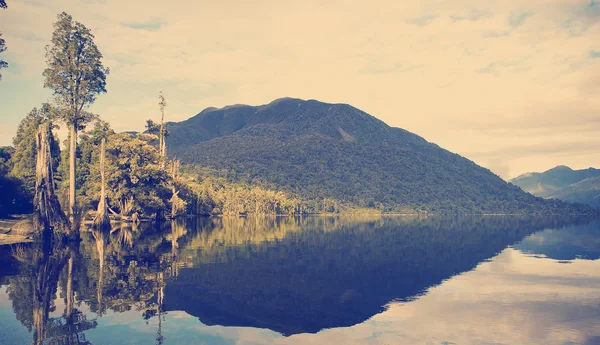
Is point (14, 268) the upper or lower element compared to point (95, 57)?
lower

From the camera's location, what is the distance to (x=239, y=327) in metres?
16.2

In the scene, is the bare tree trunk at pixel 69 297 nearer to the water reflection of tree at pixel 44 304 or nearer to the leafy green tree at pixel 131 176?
the water reflection of tree at pixel 44 304

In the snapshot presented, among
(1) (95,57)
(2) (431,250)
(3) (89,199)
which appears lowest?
(2) (431,250)

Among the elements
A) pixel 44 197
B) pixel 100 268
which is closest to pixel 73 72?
pixel 44 197

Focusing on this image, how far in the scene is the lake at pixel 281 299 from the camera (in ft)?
50.4

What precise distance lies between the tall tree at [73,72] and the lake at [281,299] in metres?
19.4

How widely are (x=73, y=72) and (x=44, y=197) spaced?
18.1 m

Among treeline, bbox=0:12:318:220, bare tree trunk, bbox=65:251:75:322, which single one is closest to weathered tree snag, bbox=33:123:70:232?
treeline, bbox=0:12:318:220

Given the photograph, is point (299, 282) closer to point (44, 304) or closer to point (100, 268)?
point (100, 268)

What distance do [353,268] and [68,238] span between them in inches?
1017

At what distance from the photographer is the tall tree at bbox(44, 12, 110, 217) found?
48.8 meters

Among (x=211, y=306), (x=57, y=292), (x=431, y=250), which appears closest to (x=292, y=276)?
(x=211, y=306)

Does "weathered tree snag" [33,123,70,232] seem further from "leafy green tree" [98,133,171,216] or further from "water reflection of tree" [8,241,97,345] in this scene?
"leafy green tree" [98,133,171,216]

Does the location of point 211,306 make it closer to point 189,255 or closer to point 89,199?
point 189,255
